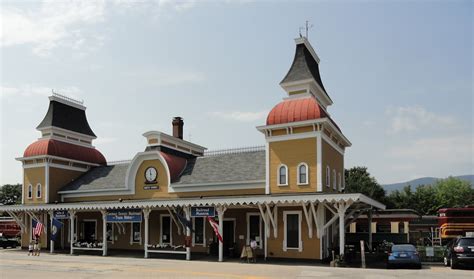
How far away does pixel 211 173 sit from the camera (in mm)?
30250

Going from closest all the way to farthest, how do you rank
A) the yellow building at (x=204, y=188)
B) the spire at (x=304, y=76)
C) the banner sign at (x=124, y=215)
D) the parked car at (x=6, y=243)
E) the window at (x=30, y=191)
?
the yellow building at (x=204, y=188) → the spire at (x=304, y=76) → the banner sign at (x=124, y=215) → the window at (x=30, y=191) → the parked car at (x=6, y=243)

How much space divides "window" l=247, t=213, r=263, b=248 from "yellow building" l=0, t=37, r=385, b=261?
6 cm

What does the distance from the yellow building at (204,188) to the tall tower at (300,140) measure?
5cm

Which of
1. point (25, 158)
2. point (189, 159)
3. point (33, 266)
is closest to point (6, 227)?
point (25, 158)

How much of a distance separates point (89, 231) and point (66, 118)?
9.36 meters

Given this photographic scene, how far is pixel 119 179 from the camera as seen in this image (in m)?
34.2

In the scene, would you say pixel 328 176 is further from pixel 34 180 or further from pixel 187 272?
pixel 34 180

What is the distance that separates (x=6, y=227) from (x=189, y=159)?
66.9 ft

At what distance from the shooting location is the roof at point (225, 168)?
28519mm

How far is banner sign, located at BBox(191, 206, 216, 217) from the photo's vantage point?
83.9 feet

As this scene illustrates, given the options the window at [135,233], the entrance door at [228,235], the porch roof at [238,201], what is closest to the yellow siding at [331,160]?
the porch roof at [238,201]

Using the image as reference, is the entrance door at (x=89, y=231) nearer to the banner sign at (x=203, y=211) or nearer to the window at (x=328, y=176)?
the banner sign at (x=203, y=211)

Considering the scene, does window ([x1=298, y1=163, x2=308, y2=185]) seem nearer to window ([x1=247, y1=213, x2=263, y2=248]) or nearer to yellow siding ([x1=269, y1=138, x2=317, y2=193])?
yellow siding ([x1=269, y1=138, x2=317, y2=193])

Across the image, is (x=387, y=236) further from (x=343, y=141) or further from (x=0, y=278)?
(x=0, y=278)
